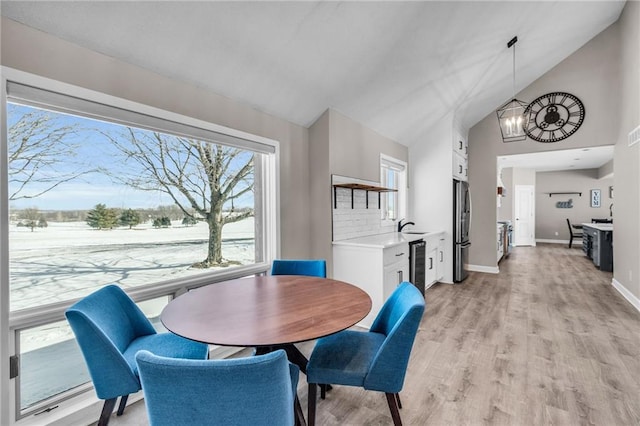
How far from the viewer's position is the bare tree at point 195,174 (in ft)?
6.81

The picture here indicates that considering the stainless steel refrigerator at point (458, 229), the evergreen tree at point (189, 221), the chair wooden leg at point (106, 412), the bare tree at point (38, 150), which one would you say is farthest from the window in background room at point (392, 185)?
the chair wooden leg at point (106, 412)

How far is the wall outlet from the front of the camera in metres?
3.60

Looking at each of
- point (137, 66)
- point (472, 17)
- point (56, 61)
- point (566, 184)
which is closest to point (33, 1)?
point (56, 61)

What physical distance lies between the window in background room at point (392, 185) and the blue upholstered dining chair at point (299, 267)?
2.22 metres

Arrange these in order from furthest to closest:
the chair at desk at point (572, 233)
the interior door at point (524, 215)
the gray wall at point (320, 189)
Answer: the interior door at point (524, 215), the chair at desk at point (572, 233), the gray wall at point (320, 189)

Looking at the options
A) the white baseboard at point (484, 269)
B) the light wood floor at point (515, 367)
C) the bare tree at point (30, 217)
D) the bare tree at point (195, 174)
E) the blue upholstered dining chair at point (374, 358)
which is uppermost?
the bare tree at point (195, 174)

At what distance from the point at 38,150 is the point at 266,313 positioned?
156 cm

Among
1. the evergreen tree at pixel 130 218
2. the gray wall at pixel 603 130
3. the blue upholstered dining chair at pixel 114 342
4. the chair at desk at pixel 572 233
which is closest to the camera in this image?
the blue upholstered dining chair at pixel 114 342

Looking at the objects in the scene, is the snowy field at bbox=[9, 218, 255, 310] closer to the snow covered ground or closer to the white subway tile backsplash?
the snow covered ground

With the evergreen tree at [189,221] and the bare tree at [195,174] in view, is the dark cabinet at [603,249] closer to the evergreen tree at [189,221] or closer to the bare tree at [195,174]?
the bare tree at [195,174]

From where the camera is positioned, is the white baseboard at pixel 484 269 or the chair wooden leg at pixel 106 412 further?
the white baseboard at pixel 484 269

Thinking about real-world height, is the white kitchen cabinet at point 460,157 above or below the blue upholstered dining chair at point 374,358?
above

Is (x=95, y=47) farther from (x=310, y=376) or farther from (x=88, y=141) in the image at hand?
(x=310, y=376)

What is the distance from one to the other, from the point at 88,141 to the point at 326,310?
1752 mm
